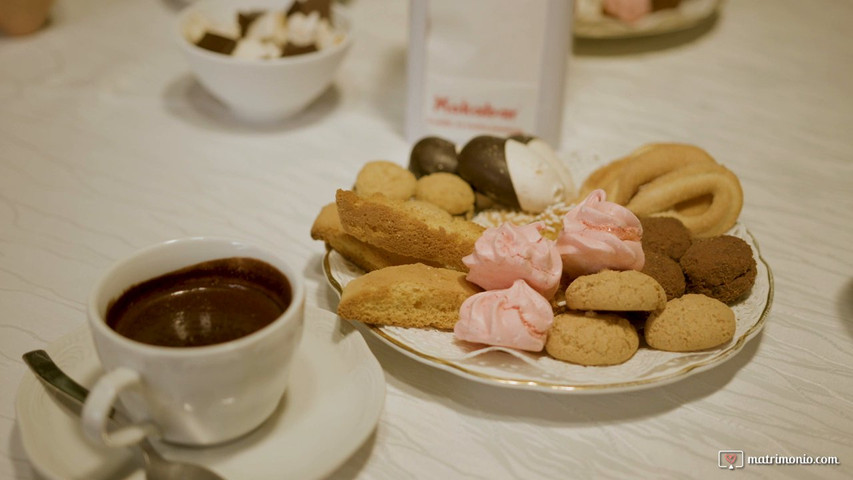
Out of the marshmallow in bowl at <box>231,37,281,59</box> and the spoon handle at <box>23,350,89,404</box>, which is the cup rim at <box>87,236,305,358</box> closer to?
the spoon handle at <box>23,350,89,404</box>

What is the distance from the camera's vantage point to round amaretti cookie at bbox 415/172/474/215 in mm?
1145

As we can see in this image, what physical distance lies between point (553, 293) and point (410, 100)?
0.66 m

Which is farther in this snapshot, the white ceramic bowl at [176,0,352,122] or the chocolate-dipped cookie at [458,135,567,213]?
the white ceramic bowl at [176,0,352,122]

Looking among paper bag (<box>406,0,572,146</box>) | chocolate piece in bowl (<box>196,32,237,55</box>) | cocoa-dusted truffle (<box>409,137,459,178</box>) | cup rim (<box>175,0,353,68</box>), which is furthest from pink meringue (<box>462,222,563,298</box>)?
chocolate piece in bowl (<box>196,32,237,55</box>)

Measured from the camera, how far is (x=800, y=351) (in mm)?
987

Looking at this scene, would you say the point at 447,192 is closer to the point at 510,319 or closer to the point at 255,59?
the point at 510,319

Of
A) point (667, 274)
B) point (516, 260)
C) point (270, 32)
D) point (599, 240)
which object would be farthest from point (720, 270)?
point (270, 32)

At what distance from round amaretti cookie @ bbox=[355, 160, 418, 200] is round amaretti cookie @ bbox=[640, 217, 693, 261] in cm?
36

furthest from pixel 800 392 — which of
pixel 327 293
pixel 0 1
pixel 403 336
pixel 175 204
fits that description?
pixel 0 1

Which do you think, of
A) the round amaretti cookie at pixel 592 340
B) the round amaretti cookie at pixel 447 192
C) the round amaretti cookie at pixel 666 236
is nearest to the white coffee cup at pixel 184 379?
the round amaretti cookie at pixel 592 340

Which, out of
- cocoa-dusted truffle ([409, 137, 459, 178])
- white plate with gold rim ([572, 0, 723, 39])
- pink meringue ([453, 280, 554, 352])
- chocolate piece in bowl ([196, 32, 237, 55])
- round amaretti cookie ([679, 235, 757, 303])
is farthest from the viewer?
white plate with gold rim ([572, 0, 723, 39])

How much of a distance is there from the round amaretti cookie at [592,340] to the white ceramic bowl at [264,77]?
821 millimetres

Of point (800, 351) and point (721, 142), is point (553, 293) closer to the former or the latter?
point (800, 351)

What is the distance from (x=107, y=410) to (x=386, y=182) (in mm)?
598
